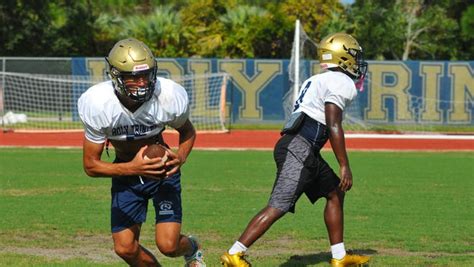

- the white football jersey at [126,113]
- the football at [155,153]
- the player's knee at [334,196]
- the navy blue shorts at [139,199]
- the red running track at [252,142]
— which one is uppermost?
the white football jersey at [126,113]

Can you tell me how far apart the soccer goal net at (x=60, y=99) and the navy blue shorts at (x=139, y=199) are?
22.1 m

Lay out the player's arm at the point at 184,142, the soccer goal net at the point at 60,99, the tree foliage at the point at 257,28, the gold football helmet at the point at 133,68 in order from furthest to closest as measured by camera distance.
→ the tree foliage at the point at 257,28 → the soccer goal net at the point at 60,99 → the player's arm at the point at 184,142 → the gold football helmet at the point at 133,68

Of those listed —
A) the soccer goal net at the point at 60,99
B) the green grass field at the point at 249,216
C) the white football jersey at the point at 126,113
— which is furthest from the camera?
the soccer goal net at the point at 60,99

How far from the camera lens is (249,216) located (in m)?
10.6

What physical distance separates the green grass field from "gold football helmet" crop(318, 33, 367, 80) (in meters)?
1.77

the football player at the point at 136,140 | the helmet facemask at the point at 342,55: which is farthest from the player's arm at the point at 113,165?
the helmet facemask at the point at 342,55

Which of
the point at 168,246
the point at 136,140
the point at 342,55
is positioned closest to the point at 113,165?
the point at 136,140

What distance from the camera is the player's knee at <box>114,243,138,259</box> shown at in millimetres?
6652

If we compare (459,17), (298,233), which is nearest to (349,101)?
(298,233)

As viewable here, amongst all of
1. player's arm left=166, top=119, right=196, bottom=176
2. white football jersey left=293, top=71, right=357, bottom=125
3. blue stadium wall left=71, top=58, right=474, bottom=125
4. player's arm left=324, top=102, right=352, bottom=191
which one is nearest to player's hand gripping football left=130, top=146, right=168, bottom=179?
player's arm left=166, top=119, right=196, bottom=176

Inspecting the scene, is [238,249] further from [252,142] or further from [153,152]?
[252,142]

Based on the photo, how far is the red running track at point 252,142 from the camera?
74.4 feet

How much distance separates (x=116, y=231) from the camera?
22.1 feet

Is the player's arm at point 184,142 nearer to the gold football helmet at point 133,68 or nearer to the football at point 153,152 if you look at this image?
the football at point 153,152
